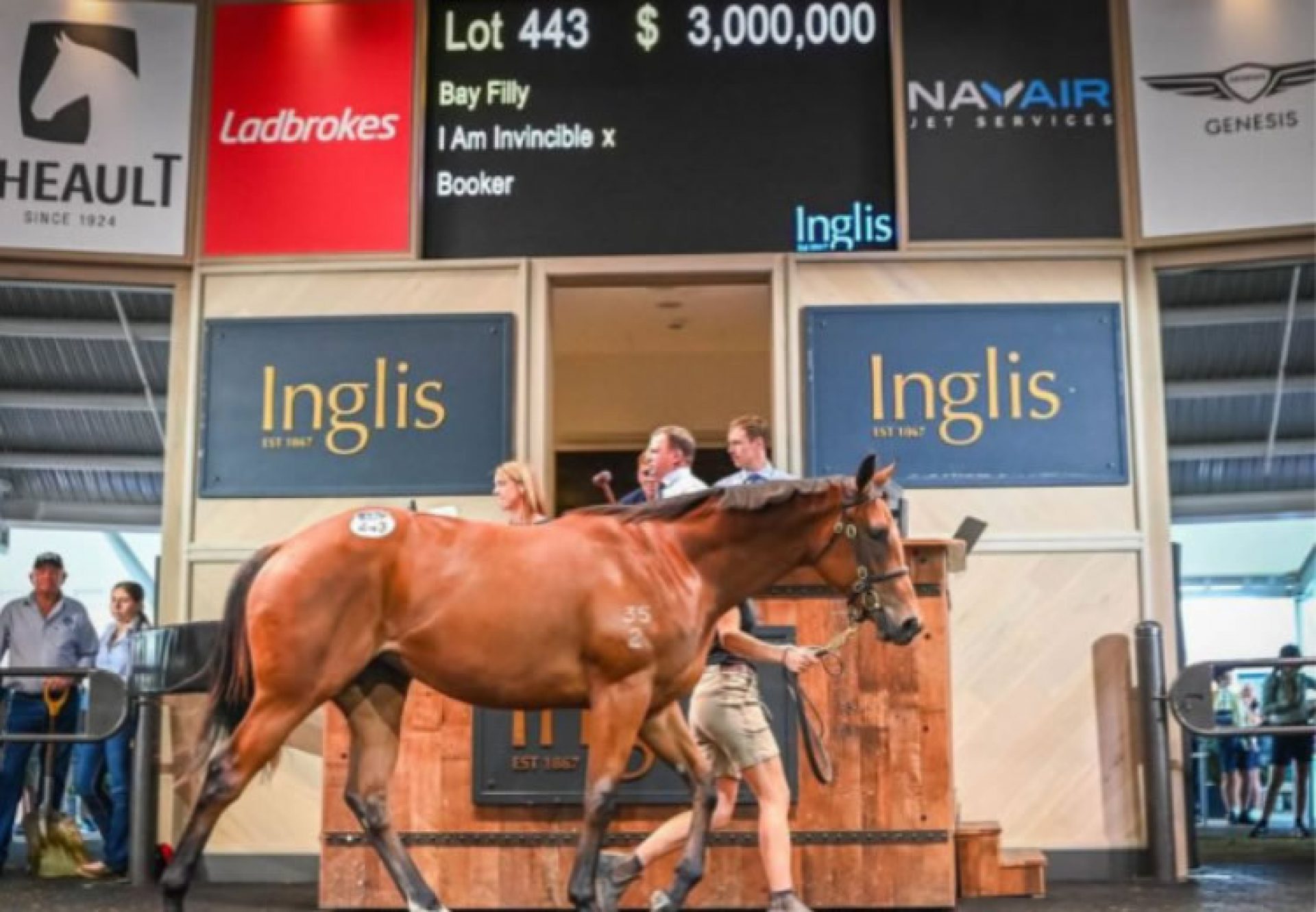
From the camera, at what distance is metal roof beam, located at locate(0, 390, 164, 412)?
915 centimetres

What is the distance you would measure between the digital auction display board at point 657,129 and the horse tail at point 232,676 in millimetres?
3303

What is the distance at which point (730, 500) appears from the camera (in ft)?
16.0

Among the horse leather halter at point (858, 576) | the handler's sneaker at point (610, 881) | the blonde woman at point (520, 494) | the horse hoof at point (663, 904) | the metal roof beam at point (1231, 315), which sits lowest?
the horse hoof at point (663, 904)

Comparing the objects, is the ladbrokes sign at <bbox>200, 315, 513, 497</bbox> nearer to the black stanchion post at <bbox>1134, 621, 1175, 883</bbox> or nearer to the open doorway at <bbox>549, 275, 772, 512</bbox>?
the open doorway at <bbox>549, 275, 772, 512</bbox>

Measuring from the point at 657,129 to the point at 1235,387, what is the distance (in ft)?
11.5

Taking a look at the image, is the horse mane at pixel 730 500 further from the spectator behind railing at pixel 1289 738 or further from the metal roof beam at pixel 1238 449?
the spectator behind railing at pixel 1289 738

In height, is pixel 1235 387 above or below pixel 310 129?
below

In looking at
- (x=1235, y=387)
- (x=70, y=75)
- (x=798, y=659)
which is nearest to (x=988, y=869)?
(x=798, y=659)

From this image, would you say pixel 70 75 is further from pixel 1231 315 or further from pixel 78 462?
pixel 1231 315

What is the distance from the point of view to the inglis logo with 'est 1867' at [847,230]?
25.2 ft

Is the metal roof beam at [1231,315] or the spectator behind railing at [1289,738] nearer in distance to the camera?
the metal roof beam at [1231,315]

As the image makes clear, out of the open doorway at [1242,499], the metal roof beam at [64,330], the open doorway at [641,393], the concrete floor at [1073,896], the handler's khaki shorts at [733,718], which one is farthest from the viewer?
the open doorway at [641,393]

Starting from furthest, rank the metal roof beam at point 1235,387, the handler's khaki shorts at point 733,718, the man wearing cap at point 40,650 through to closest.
→ the metal roof beam at point 1235,387 < the man wearing cap at point 40,650 < the handler's khaki shorts at point 733,718

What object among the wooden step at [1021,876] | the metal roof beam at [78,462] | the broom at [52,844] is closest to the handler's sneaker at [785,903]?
the wooden step at [1021,876]
